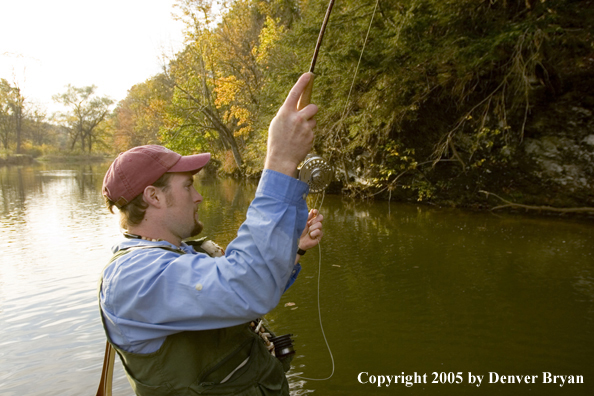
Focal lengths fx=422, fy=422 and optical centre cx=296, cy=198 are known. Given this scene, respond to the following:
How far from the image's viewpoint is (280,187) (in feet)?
4.23

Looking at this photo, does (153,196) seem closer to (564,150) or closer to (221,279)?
(221,279)

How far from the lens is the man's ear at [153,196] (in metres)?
1.71

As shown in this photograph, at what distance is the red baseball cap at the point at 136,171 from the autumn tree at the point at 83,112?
71168 millimetres

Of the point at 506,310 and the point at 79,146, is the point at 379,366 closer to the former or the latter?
the point at 506,310

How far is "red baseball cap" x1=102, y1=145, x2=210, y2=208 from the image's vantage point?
1677 millimetres

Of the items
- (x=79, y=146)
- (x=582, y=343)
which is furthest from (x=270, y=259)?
(x=79, y=146)

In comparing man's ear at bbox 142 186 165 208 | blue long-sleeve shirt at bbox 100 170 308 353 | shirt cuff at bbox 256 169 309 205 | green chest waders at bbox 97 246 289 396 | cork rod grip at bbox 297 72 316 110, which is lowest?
green chest waders at bbox 97 246 289 396

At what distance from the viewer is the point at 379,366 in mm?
4051

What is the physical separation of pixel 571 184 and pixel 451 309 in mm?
7153

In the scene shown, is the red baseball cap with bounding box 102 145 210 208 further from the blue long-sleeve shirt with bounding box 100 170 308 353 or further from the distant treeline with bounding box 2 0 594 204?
the distant treeline with bounding box 2 0 594 204

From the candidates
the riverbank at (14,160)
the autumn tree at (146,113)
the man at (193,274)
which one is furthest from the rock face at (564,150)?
the riverbank at (14,160)

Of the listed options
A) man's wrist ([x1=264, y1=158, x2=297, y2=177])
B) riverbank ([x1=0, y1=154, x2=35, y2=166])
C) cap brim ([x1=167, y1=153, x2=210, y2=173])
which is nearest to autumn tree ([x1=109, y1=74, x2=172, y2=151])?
→ riverbank ([x1=0, y1=154, x2=35, y2=166])

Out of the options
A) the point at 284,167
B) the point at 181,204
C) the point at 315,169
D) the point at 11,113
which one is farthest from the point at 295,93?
the point at 11,113

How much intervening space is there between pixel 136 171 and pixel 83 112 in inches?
2847
